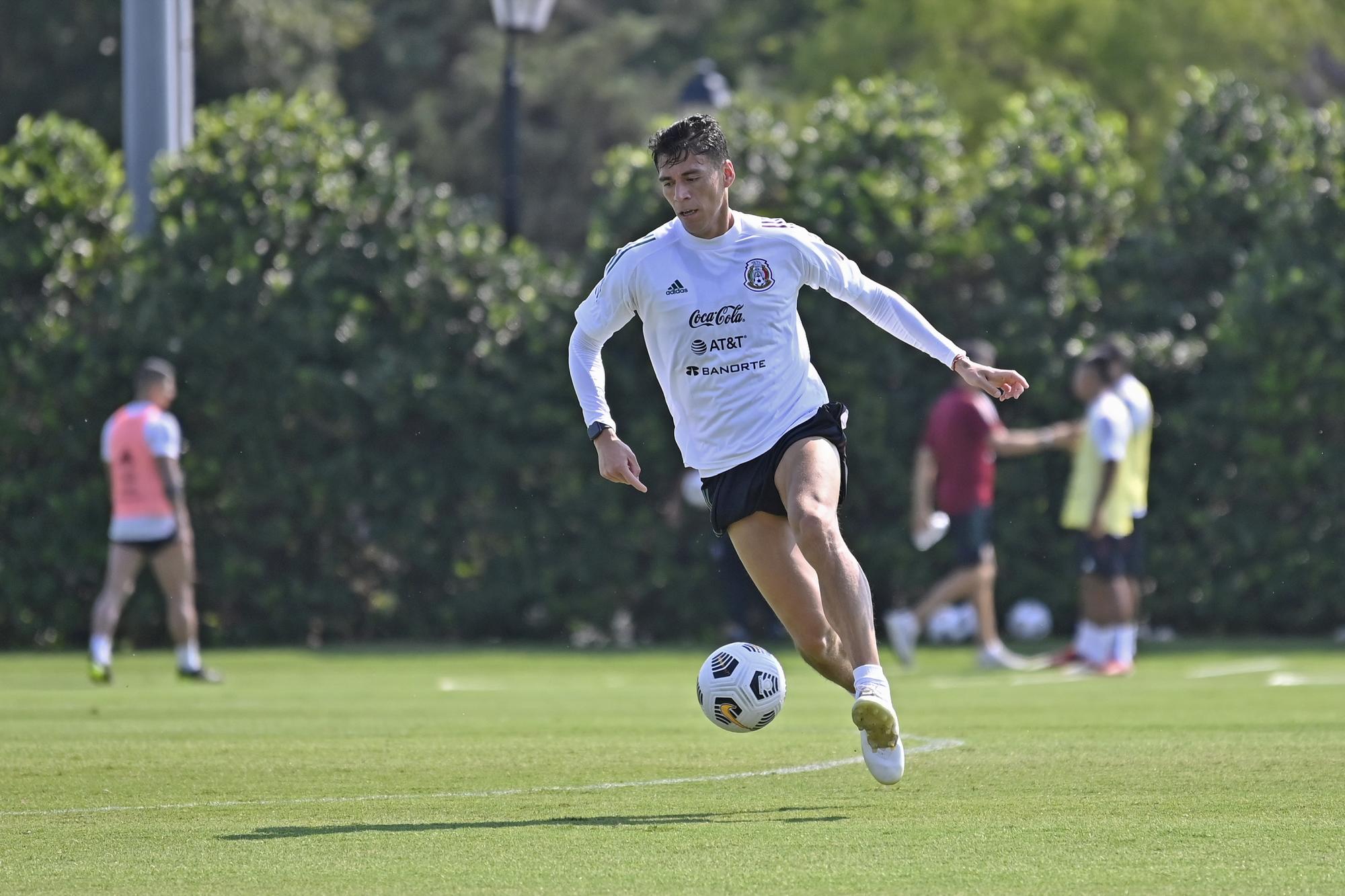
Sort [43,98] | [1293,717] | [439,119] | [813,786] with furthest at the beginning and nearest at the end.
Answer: [439,119]
[43,98]
[1293,717]
[813,786]

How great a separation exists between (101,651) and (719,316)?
8562 millimetres

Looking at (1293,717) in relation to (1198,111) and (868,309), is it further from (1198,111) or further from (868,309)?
(1198,111)

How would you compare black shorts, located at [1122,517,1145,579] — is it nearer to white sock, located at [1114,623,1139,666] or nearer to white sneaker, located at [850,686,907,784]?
white sock, located at [1114,623,1139,666]

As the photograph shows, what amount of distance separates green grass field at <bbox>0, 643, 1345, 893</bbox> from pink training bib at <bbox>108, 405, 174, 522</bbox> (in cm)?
226

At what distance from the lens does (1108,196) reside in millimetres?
19094

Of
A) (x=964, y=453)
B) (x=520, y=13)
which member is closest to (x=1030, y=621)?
(x=964, y=453)

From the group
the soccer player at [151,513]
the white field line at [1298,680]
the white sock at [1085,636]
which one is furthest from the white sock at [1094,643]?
the soccer player at [151,513]

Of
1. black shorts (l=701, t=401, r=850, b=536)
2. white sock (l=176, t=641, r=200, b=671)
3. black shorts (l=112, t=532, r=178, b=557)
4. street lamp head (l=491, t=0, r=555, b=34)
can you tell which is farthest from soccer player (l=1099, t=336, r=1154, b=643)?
black shorts (l=701, t=401, r=850, b=536)

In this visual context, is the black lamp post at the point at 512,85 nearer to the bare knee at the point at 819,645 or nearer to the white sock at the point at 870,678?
the bare knee at the point at 819,645

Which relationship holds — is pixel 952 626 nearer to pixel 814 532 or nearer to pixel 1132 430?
pixel 1132 430

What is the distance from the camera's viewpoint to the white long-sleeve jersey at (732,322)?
7527 millimetres

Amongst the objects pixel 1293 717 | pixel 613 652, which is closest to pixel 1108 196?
pixel 613 652

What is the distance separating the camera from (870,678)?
6.97 metres

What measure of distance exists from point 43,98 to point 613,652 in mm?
18423
